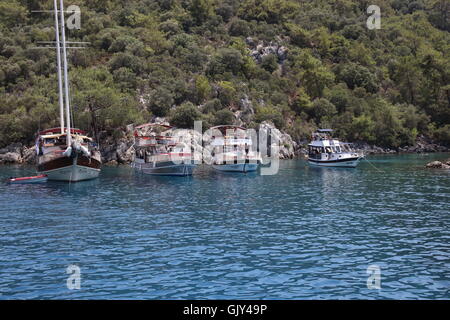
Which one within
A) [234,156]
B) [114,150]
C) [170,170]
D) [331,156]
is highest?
[114,150]

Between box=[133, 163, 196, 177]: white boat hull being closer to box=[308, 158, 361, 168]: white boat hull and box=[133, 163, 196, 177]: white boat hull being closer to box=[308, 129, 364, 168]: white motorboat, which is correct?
box=[308, 158, 361, 168]: white boat hull

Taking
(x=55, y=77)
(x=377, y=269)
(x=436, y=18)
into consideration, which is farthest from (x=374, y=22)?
(x=377, y=269)

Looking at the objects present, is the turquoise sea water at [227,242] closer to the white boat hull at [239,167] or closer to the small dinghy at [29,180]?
the small dinghy at [29,180]

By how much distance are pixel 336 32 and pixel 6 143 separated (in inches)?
3754

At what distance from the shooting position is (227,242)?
22.3 m

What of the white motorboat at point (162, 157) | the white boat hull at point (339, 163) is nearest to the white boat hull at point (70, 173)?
the white motorboat at point (162, 157)

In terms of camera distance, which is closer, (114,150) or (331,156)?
(331,156)

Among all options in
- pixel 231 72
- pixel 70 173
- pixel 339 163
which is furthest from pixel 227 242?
pixel 231 72

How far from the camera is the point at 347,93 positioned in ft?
362

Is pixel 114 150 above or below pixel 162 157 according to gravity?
above

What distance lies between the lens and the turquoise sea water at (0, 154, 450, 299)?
15.9m

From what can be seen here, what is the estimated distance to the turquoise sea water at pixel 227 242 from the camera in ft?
52.0

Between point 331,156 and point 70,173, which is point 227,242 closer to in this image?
point 70,173

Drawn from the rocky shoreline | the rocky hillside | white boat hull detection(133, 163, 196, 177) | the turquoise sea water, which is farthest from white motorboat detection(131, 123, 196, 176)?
the rocky hillside
